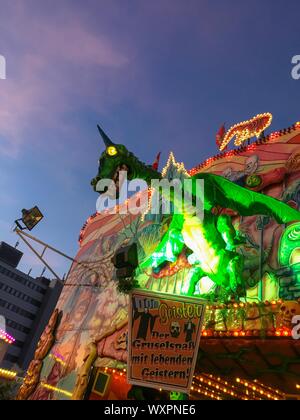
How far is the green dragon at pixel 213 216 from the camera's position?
30.1 ft

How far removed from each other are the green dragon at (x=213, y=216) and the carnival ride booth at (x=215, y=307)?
29 centimetres

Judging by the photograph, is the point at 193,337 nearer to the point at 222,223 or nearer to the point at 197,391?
the point at 222,223

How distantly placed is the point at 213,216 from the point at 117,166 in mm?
2923

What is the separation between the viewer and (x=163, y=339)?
738 centimetres

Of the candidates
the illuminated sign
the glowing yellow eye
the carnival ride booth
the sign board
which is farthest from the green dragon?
the illuminated sign

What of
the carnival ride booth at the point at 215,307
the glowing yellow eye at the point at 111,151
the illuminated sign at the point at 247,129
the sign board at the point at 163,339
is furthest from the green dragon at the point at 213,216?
the illuminated sign at the point at 247,129

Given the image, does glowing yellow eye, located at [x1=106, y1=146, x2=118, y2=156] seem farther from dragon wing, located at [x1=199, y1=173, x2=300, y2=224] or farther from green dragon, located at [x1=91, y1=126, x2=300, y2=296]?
dragon wing, located at [x1=199, y1=173, x2=300, y2=224]

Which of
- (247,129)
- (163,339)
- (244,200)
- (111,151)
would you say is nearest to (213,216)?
(244,200)

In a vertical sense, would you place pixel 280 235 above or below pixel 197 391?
above
